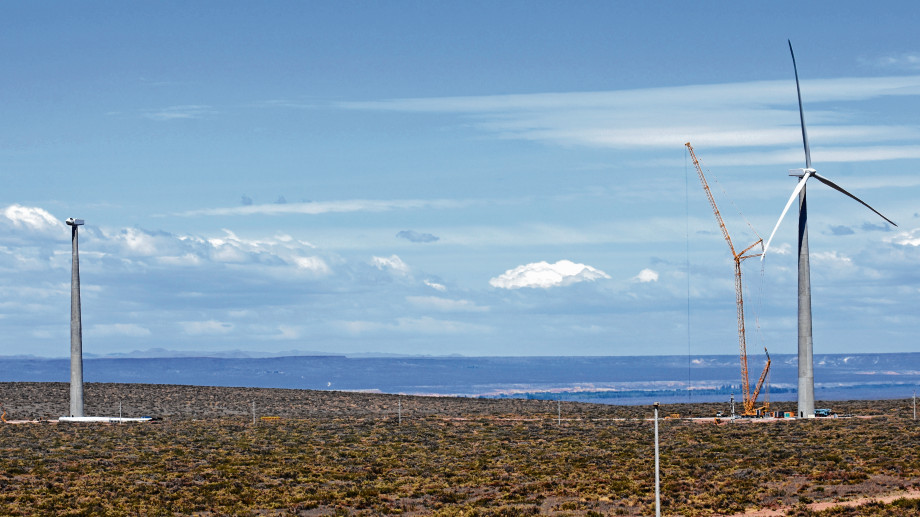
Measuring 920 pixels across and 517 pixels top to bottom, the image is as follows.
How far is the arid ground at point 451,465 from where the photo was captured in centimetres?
4591

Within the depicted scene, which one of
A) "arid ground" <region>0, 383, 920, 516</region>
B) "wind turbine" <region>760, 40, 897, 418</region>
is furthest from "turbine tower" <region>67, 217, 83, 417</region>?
"wind turbine" <region>760, 40, 897, 418</region>

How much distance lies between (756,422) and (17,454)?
54.3m

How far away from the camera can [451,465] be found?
59.4 m

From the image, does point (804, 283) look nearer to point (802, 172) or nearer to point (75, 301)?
point (802, 172)

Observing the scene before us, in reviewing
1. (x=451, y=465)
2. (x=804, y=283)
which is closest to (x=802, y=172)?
(x=804, y=283)

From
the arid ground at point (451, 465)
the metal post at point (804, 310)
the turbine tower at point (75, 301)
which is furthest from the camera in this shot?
the metal post at point (804, 310)

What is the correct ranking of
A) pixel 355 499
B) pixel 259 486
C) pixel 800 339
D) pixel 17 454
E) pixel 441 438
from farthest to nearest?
pixel 800 339 < pixel 441 438 < pixel 17 454 < pixel 259 486 < pixel 355 499

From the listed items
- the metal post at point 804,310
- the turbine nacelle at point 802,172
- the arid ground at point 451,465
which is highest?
the turbine nacelle at point 802,172

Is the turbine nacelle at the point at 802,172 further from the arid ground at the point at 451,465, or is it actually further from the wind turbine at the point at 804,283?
the arid ground at the point at 451,465

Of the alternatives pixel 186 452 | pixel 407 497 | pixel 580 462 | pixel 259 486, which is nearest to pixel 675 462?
pixel 580 462

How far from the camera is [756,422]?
8931 centimetres

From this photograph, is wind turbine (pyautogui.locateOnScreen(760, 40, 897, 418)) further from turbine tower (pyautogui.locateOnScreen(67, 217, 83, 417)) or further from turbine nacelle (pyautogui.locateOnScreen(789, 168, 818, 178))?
turbine tower (pyautogui.locateOnScreen(67, 217, 83, 417))

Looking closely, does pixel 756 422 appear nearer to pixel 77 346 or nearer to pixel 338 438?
pixel 338 438

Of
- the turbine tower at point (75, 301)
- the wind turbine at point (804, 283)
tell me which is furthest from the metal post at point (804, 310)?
the turbine tower at point (75, 301)
